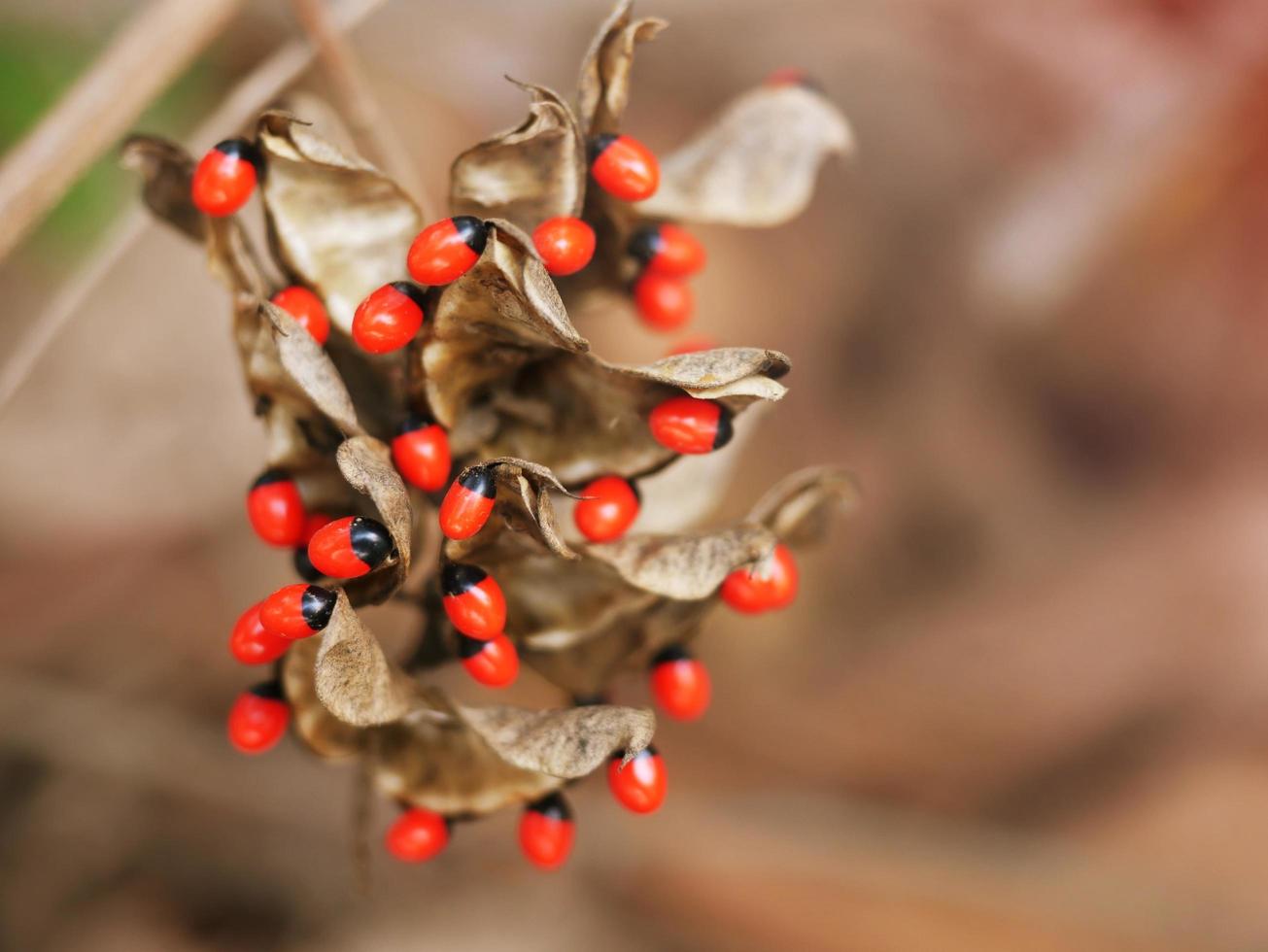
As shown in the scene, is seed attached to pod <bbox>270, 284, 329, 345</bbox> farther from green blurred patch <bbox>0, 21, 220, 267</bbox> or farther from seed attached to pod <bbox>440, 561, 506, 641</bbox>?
green blurred patch <bbox>0, 21, 220, 267</bbox>

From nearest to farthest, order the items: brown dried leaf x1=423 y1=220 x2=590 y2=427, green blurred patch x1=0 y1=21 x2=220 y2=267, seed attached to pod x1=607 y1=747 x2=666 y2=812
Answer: brown dried leaf x1=423 y1=220 x2=590 y2=427, seed attached to pod x1=607 y1=747 x2=666 y2=812, green blurred patch x1=0 y1=21 x2=220 y2=267

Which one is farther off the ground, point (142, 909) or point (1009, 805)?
point (1009, 805)

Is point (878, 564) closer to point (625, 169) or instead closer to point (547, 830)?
point (547, 830)

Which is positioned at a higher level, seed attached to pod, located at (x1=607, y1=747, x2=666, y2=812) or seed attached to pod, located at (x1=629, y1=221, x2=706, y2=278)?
seed attached to pod, located at (x1=629, y1=221, x2=706, y2=278)

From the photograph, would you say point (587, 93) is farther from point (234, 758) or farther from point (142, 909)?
point (142, 909)

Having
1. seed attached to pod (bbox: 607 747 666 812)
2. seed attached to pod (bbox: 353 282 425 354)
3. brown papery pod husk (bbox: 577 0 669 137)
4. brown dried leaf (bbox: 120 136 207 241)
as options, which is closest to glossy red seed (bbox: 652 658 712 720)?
seed attached to pod (bbox: 607 747 666 812)

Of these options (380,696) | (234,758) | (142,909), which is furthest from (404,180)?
(142,909)
